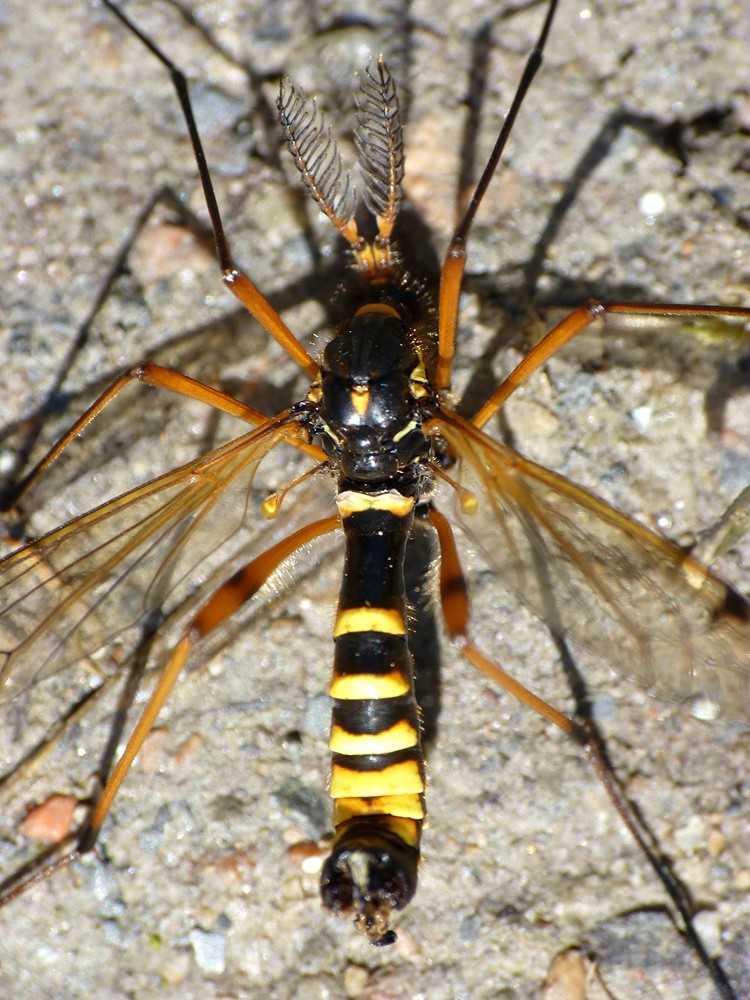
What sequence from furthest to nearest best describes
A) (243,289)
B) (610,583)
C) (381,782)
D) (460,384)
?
(460,384)
(243,289)
(381,782)
(610,583)

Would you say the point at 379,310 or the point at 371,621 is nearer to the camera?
the point at 371,621

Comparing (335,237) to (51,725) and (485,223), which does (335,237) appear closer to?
(485,223)

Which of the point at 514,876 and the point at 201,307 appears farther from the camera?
the point at 201,307

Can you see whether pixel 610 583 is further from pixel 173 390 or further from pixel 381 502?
pixel 173 390

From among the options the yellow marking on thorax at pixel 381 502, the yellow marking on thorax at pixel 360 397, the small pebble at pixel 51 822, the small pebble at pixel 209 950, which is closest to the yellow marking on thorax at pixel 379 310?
the yellow marking on thorax at pixel 360 397

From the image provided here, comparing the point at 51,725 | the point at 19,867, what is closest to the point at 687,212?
the point at 51,725

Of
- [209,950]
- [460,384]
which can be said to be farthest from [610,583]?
[209,950]

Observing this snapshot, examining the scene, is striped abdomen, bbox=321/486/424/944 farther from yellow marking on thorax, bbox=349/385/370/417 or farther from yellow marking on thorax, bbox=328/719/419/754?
yellow marking on thorax, bbox=349/385/370/417
